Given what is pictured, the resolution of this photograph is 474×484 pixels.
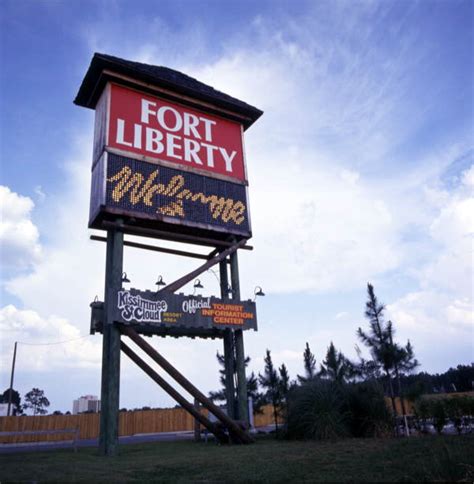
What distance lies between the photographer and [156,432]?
35812 mm

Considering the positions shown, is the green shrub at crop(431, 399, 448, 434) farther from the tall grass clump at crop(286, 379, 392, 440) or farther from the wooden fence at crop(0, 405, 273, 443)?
the wooden fence at crop(0, 405, 273, 443)

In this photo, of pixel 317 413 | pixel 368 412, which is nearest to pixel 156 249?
pixel 317 413

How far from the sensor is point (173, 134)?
18250mm

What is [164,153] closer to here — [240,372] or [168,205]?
[168,205]

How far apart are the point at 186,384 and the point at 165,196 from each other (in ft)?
22.3

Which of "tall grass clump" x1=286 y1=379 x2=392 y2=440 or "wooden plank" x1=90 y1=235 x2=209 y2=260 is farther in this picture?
"wooden plank" x1=90 y1=235 x2=209 y2=260

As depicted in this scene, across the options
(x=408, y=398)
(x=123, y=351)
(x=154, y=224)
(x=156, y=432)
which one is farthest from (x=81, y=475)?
(x=156, y=432)

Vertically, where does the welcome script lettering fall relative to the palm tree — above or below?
above

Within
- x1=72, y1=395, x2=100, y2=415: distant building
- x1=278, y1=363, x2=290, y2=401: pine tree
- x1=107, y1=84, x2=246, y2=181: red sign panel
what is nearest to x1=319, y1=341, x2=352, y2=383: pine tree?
x1=278, y1=363, x2=290, y2=401: pine tree

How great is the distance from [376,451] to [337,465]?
A: 89.8 inches

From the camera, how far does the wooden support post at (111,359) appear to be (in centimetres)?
1357

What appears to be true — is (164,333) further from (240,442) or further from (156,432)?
(156,432)

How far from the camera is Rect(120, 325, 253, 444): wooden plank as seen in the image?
14.3 meters

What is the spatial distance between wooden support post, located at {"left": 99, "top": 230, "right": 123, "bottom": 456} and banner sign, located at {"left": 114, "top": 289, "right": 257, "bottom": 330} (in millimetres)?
435
